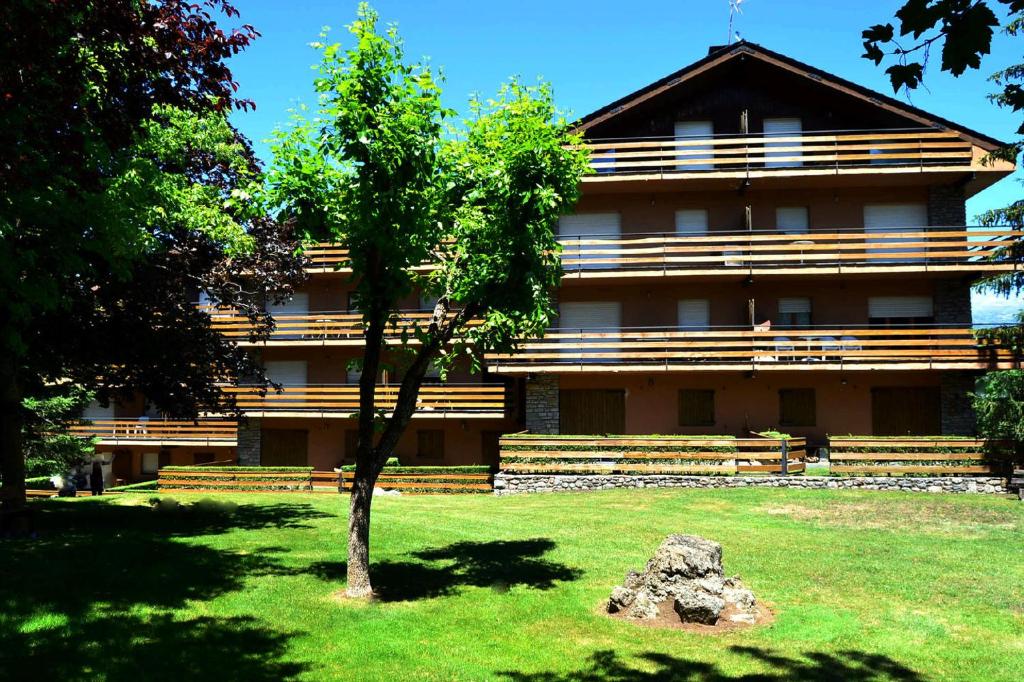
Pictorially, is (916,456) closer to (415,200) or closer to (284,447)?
(415,200)

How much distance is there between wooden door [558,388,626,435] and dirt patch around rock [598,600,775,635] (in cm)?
1776

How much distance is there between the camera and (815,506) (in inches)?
766

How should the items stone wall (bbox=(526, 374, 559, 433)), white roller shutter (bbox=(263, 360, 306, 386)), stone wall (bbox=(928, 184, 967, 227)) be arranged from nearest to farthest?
stone wall (bbox=(928, 184, 967, 227)) < stone wall (bbox=(526, 374, 559, 433)) < white roller shutter (bbox=(263, 360, 306, 386))

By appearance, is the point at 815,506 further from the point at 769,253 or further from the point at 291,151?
the point at 291,151

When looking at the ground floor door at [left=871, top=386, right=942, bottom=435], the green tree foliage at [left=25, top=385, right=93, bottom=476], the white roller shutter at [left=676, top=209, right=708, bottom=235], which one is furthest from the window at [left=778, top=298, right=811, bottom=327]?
the green tree foliage at [left=25, top=385, right=93, bottom=476]

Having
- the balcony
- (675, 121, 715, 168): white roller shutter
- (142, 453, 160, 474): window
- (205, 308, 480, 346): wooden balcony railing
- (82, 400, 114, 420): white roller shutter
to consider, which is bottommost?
(142, 453, 160, 474): window

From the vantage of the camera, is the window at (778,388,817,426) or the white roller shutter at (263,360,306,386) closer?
the window at (778,388,817,426)

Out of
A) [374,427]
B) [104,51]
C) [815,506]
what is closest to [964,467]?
[815,506]

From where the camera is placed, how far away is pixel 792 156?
1142 inches

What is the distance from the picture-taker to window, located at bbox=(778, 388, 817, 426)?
92.1 ft

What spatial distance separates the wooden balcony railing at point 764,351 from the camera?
25781mm

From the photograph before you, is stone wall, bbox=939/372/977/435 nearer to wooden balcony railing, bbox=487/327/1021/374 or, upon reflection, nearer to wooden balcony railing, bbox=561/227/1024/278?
wooden balcony railing, bbox=487/327/1021/374

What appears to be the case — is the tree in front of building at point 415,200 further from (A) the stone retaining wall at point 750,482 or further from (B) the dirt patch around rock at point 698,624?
(A) the stone retaining wall at point 750,482

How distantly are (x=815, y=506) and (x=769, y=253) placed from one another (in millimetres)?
11585
